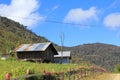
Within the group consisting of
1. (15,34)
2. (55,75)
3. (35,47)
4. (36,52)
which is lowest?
(55,75)

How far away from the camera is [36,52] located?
69.9 m

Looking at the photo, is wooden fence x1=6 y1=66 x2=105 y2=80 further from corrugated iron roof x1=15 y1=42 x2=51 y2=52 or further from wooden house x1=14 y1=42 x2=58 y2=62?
wooden house x1=14 y1=42 x2=58 y2=62

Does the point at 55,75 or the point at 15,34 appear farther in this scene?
the point at 15,34

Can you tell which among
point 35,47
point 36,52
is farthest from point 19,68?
point 35,47

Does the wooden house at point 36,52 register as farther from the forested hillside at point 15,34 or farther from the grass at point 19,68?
the forested hillside at point 15,34

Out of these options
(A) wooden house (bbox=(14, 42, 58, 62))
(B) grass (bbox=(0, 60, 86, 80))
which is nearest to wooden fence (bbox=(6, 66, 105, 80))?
(B) grass (bbox=(0, 60, 86, 80))

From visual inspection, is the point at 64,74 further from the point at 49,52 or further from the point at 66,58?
the point at 66,58

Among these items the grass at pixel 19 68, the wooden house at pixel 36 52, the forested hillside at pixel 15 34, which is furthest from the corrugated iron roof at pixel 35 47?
the forested hillside at pixel 15 34

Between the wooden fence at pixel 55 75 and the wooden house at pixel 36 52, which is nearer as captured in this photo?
the wooden fence at pixel 55 75

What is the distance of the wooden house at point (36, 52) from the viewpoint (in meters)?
69.4

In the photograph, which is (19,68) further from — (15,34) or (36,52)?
(15,34)

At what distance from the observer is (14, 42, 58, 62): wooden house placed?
69375 millimetres

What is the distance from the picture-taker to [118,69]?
75.9 metres

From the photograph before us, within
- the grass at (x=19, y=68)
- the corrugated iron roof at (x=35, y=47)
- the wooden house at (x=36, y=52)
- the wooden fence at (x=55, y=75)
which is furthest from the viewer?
the wooden house at (x=36, y=52)
